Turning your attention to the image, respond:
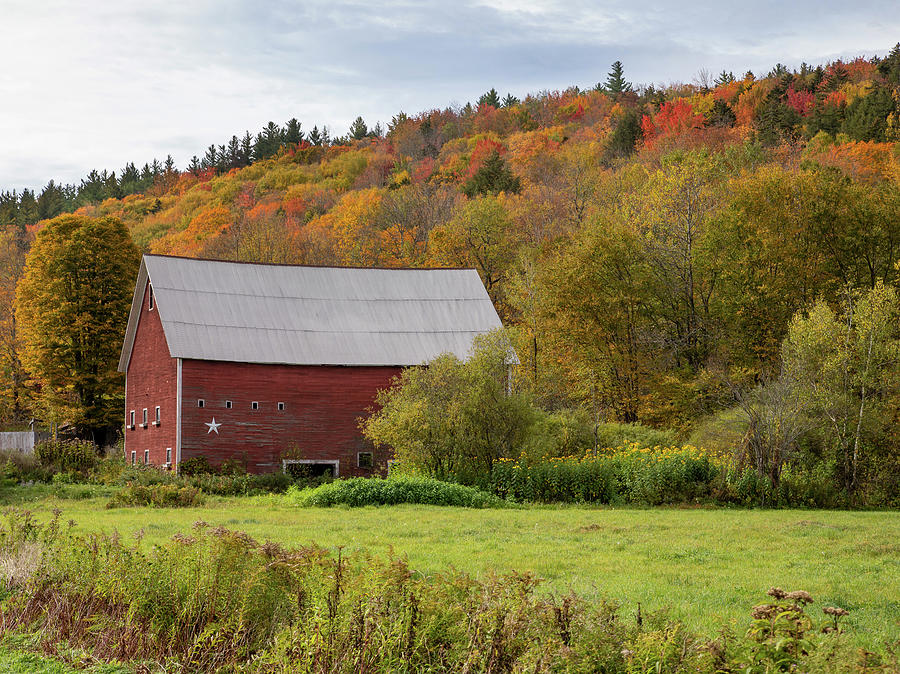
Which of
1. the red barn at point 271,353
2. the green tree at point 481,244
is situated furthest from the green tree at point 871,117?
the red barn at point 271,353

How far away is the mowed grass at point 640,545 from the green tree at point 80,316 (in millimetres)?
22680

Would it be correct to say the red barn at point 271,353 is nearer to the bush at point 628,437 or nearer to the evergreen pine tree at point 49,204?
the bush at point 628,437

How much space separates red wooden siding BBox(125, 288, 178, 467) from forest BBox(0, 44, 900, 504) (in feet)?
21.2

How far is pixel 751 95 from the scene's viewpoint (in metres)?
82.2

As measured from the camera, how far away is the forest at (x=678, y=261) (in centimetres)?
2820

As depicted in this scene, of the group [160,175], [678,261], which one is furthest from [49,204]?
[678,261]

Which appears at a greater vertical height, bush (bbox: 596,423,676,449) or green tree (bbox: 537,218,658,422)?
green tree (bbox: 537,218,658,422)

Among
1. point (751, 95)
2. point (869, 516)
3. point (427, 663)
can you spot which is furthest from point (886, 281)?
point (751, 95)

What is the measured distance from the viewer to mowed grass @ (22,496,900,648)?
11.3 metres

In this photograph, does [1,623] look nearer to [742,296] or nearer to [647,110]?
[742,296]

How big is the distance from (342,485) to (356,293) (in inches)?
660

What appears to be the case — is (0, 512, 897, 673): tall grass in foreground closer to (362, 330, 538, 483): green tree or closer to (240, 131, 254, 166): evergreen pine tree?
(362, 330, 538, 483): green tree

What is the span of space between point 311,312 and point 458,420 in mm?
14012

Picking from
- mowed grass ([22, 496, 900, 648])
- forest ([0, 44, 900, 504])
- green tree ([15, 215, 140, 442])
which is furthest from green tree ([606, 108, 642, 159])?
mowed grass ([22, 496, 900, 648])
